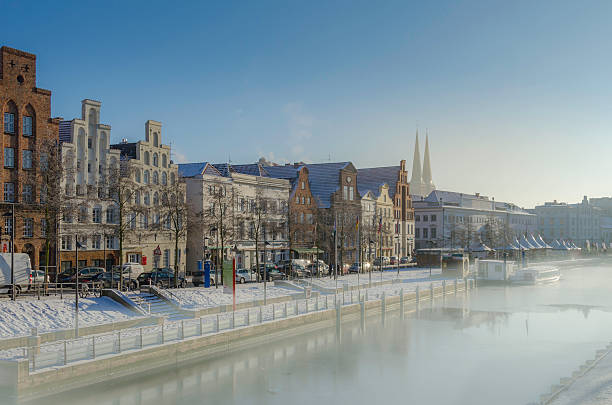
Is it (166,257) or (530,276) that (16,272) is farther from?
(530,276)

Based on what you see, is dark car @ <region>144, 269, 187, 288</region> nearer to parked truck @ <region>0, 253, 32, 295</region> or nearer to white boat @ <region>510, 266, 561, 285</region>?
parked truck @ <region>0, 253, 32, 295</region>

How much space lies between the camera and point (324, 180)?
95688mm

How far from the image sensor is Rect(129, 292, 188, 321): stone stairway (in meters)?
→ 36.0

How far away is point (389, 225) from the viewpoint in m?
104

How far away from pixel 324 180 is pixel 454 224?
36177 mm

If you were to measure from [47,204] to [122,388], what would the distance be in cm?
1699

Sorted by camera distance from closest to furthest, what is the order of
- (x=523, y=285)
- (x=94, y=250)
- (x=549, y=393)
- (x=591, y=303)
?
(x=549, y=393) → (x=94, y=250) → (x=591, y=303) → (x=523, y=285)

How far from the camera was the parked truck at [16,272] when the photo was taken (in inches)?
1393

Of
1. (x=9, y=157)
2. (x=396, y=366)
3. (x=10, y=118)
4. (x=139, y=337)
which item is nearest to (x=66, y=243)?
(x=9, y=157)

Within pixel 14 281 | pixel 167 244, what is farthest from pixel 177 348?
pixel 167 244

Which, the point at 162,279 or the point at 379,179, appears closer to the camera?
the point at 162,279

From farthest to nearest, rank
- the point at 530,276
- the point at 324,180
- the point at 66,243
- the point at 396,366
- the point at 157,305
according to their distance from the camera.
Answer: the point at 324,180 < the point at 530,276 < the point at 66,243 < the point at 157,305 < the point at 396,366

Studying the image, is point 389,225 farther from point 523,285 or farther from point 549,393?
point 549,393

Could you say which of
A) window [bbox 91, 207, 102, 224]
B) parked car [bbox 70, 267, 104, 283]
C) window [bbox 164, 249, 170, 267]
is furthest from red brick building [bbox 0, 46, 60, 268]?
window [bbox 164, 249, 170, 267]
